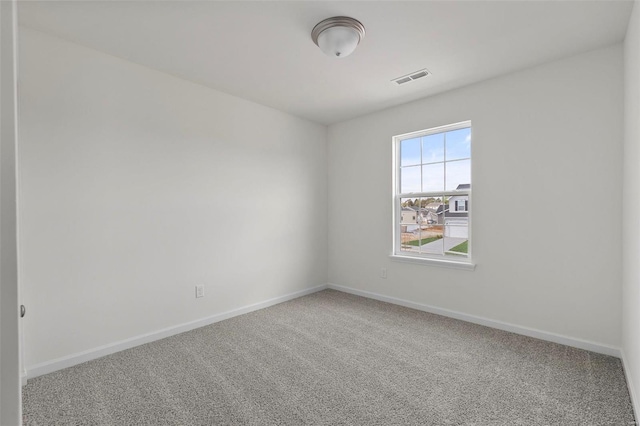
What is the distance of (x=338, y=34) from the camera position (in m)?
2.17

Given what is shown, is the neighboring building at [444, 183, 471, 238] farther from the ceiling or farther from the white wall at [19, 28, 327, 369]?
the white wall at [19, 28, 327, 369]

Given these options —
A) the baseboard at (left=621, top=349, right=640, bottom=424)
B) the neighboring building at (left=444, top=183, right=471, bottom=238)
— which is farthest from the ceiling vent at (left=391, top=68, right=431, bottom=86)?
the baseboard at (left=621, top=349, right=640, bottom=424)

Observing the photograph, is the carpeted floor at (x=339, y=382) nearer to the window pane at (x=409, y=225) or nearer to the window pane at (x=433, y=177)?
the window pane at (x=409, y=225)

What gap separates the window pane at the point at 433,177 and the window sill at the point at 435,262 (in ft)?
2.73

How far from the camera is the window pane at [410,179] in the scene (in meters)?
3.77

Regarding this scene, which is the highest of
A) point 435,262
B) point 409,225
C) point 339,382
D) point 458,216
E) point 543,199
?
point 543,199

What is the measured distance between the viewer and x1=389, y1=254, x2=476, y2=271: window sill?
3.24 metres

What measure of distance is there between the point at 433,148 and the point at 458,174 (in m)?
0.45

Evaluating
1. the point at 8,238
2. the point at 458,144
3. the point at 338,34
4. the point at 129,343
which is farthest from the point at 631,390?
the point at 129,343

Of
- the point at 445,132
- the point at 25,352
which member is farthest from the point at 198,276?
the point at 445,132

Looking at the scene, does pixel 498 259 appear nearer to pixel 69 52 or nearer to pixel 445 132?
pixel 445 132

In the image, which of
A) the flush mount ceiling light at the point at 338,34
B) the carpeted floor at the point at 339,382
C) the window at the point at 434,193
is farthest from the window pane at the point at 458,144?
the carpeted floor at the point at 339,382

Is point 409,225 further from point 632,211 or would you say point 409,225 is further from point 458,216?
point 632,211

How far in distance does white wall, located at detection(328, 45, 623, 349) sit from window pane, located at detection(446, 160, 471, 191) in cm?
14
